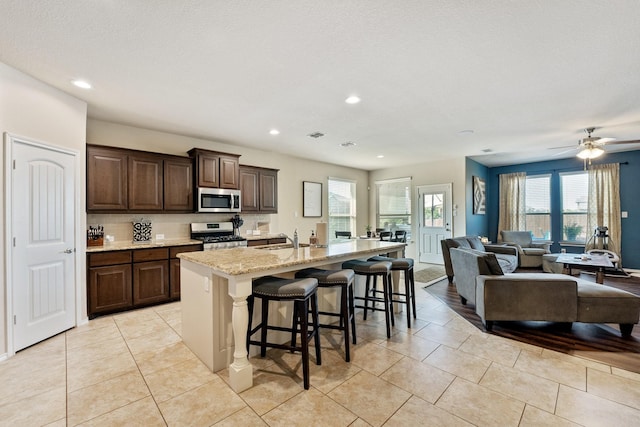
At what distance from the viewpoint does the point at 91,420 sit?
1729 millimetres

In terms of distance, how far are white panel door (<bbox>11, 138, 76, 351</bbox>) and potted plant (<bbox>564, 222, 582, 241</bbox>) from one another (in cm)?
970

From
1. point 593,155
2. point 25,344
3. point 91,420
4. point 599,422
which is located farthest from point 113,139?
point 593,155

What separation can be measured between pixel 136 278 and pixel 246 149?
2.99 meters

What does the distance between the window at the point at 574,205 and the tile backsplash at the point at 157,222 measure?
7.69 metres

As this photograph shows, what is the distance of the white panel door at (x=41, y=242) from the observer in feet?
8.64

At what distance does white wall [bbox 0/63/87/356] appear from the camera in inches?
98.9

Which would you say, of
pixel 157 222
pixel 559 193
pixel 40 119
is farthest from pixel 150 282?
pixel 559 193

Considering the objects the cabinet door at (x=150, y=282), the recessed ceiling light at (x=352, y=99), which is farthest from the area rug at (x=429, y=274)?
the cabinet door at (x=150, y=282)

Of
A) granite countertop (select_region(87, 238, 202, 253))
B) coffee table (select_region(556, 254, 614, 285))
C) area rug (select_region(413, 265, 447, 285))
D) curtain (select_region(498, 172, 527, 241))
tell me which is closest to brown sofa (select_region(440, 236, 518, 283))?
area rug (select_region(413, 265, 447, 285))

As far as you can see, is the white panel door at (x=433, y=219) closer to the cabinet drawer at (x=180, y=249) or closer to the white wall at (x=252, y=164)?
the white wall at (x=252, y=164)

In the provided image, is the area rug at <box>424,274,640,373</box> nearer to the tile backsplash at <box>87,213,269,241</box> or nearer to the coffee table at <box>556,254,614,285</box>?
the coffee table at <box>556,254,614,285</box>

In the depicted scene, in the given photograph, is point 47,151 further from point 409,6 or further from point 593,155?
point 593,155

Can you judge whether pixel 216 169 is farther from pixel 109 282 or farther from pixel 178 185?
pixel 109 282

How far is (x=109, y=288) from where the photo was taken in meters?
3.48
